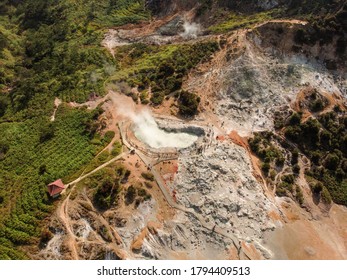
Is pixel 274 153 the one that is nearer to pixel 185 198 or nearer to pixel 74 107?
pixel 185 198

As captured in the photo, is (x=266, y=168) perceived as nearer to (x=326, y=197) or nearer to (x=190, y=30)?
(x=326, y=197)

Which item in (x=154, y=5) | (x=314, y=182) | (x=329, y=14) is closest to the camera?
(x=314, y=182)

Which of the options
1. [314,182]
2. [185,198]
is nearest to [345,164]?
[314,182]

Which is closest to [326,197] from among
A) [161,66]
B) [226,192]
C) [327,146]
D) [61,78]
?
[327,146]

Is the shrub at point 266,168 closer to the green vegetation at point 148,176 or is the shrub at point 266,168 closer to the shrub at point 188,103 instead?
the shrub at point 188,103

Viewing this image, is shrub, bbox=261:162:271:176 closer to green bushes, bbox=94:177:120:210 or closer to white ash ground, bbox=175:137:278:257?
white ash ground, bbox=175:137:278:257

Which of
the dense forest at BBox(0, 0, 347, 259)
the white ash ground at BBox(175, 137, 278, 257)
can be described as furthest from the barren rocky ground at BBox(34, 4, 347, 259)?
the dense forest at BBox(0, 0, 347, 259)

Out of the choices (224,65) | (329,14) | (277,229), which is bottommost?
(277,229)
